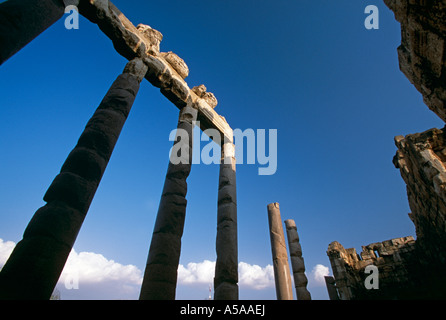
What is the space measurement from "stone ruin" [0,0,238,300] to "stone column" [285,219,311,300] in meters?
5.78

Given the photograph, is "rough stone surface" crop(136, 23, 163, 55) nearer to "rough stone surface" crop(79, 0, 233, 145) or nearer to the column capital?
"rough stone surface" crop(79, 0, 233, 145)

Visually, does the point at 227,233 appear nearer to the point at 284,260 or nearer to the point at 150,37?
the point at 284,260

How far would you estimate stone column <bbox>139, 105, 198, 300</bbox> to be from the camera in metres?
4.06

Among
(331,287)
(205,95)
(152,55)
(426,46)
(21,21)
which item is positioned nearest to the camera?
(426,46)

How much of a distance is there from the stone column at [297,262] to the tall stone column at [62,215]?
384 inches

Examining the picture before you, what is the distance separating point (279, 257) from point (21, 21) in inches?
415

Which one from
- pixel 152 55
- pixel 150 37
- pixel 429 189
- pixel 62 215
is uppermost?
pixel 150 37

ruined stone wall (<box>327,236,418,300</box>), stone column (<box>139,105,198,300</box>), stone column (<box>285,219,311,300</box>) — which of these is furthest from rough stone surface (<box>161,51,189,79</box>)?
ruined stone wall (<box>327,236,418,300</box>)

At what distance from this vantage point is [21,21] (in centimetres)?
329

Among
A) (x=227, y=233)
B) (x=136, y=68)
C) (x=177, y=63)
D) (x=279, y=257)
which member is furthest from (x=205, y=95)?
(x=279, y=257)
